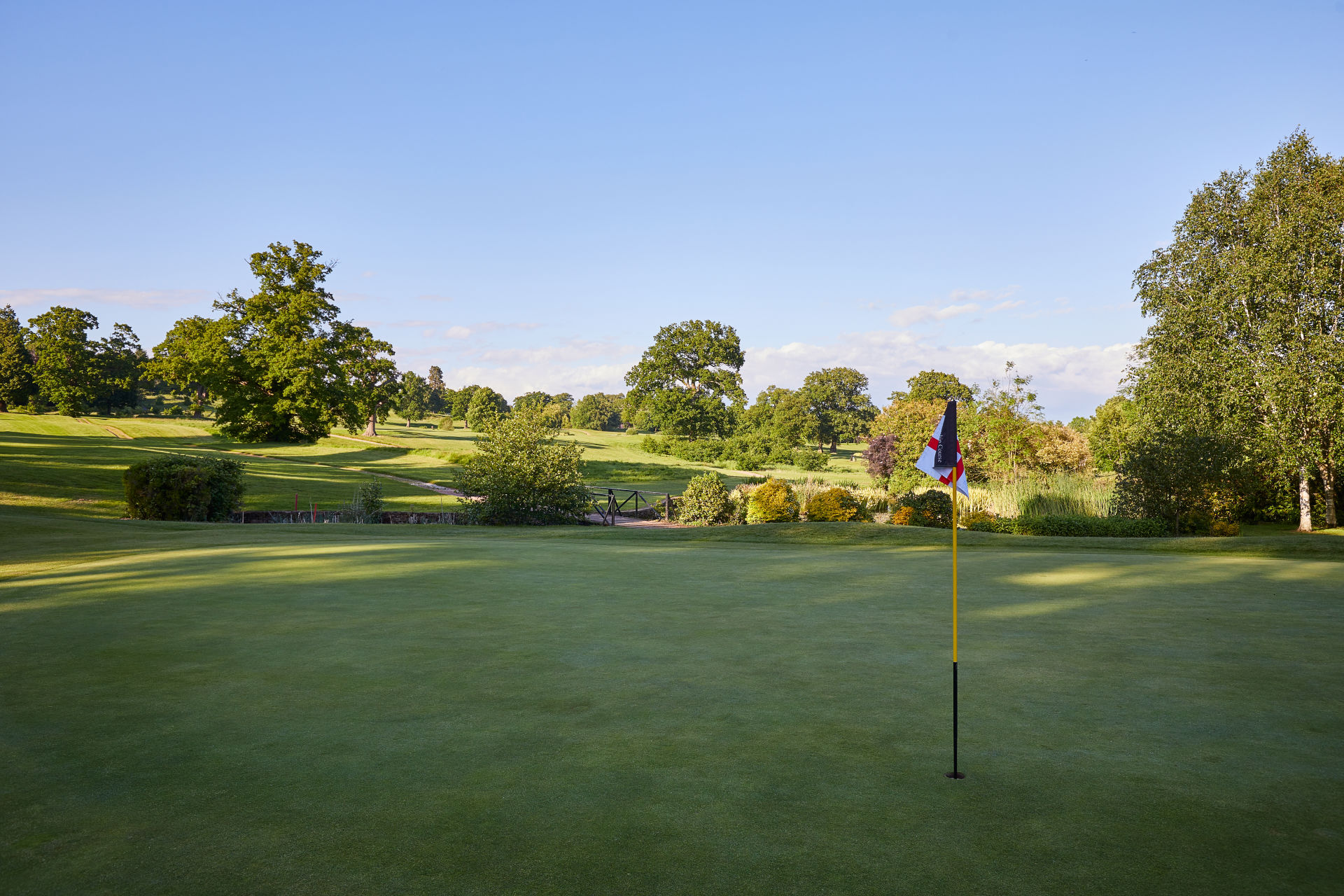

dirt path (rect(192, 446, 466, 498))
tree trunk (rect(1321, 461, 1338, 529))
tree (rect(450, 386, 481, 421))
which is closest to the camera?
tree trunk (rect(1321, 461, 1338, 529))

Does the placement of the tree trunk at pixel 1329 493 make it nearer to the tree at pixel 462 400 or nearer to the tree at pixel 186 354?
the tree at pixel 186 354

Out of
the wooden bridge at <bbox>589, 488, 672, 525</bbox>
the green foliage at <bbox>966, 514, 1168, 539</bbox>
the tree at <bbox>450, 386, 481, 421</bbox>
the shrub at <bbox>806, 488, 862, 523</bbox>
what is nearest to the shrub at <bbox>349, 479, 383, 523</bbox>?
the wooden bridge at <bbox>589, 488, 672, 525</bbox>

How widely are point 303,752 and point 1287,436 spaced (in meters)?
25.0

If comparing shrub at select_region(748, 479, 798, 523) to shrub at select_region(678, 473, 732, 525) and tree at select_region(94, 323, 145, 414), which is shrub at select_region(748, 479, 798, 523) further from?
tree at select_region(94, 323, 145, 414)

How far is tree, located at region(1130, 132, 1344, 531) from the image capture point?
21.4 meters

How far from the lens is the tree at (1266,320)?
21438 mm

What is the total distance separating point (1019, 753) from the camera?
4523mm

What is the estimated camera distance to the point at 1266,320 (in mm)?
22906

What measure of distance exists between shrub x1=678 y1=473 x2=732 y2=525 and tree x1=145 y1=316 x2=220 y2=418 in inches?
1763

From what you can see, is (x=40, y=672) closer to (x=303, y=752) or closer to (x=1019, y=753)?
(x=303, y=752)

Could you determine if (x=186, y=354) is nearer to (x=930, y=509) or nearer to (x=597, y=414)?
(x=930, y=509)

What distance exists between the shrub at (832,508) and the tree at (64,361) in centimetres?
6970

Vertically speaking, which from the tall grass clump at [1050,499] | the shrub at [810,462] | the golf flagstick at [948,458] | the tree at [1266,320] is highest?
the tree at [1266,320]

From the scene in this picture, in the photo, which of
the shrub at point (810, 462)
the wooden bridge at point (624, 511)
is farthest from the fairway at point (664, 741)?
the shrub at point (810, 462)
